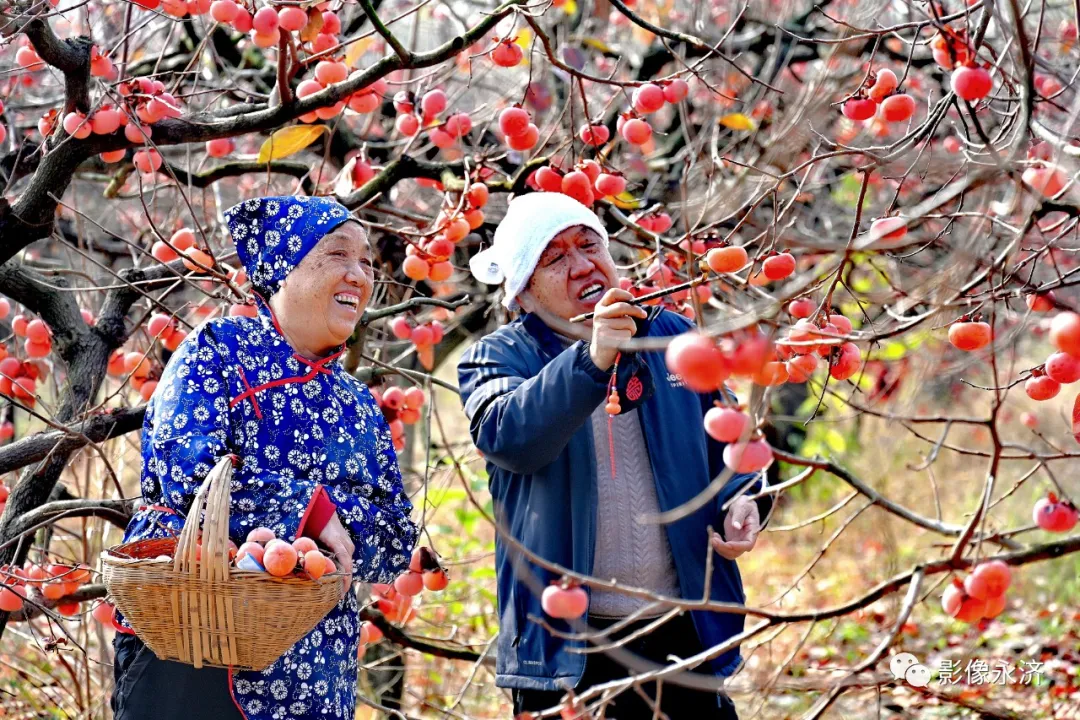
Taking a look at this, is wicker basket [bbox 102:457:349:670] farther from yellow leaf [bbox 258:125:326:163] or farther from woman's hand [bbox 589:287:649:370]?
yellow leaf [bbox 258:125:326:163]

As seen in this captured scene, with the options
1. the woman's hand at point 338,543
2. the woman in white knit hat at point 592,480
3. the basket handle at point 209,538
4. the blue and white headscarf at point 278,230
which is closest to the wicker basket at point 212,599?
the basket handle at point 209,538

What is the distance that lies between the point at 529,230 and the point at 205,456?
2.74 feet

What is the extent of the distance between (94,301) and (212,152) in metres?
0.72

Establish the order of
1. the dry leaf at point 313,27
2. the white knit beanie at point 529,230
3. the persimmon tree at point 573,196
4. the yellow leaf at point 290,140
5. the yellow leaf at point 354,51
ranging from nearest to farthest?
the persimmon tree at point 573,196, the white knit beanie at point 529,230, the dry leaf at point 313,27, the yellow leaf at point 290,140, the yellow leaf at point 354,51

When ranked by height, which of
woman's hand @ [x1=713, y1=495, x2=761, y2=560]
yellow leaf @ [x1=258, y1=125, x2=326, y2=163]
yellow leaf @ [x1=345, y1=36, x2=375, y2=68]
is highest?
yellow leaf @ [x1=345, y1=36, x2=375, y2=68]

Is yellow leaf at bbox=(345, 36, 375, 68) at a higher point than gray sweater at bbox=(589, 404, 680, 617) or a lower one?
higher

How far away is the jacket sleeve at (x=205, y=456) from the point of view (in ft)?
6.94

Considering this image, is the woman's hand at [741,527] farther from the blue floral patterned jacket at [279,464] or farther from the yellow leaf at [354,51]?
the yellow leaf at [354,51]

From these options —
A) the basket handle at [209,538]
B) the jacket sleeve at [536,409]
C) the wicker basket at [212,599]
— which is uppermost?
the jacket sleeve at [536,409]

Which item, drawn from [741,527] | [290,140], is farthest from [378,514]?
[290,140]

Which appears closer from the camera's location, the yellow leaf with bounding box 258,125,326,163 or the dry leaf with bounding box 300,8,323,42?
the dry leaf with bounding box 300,8,323,42

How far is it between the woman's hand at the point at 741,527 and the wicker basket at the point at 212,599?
0.79 metres

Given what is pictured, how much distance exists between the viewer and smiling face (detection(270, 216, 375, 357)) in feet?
7.73

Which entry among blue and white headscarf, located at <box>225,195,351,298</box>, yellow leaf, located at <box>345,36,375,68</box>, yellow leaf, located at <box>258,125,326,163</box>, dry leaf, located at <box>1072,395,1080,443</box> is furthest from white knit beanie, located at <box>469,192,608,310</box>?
dry leaf, located at <box>1072,395,1080,443</box>
